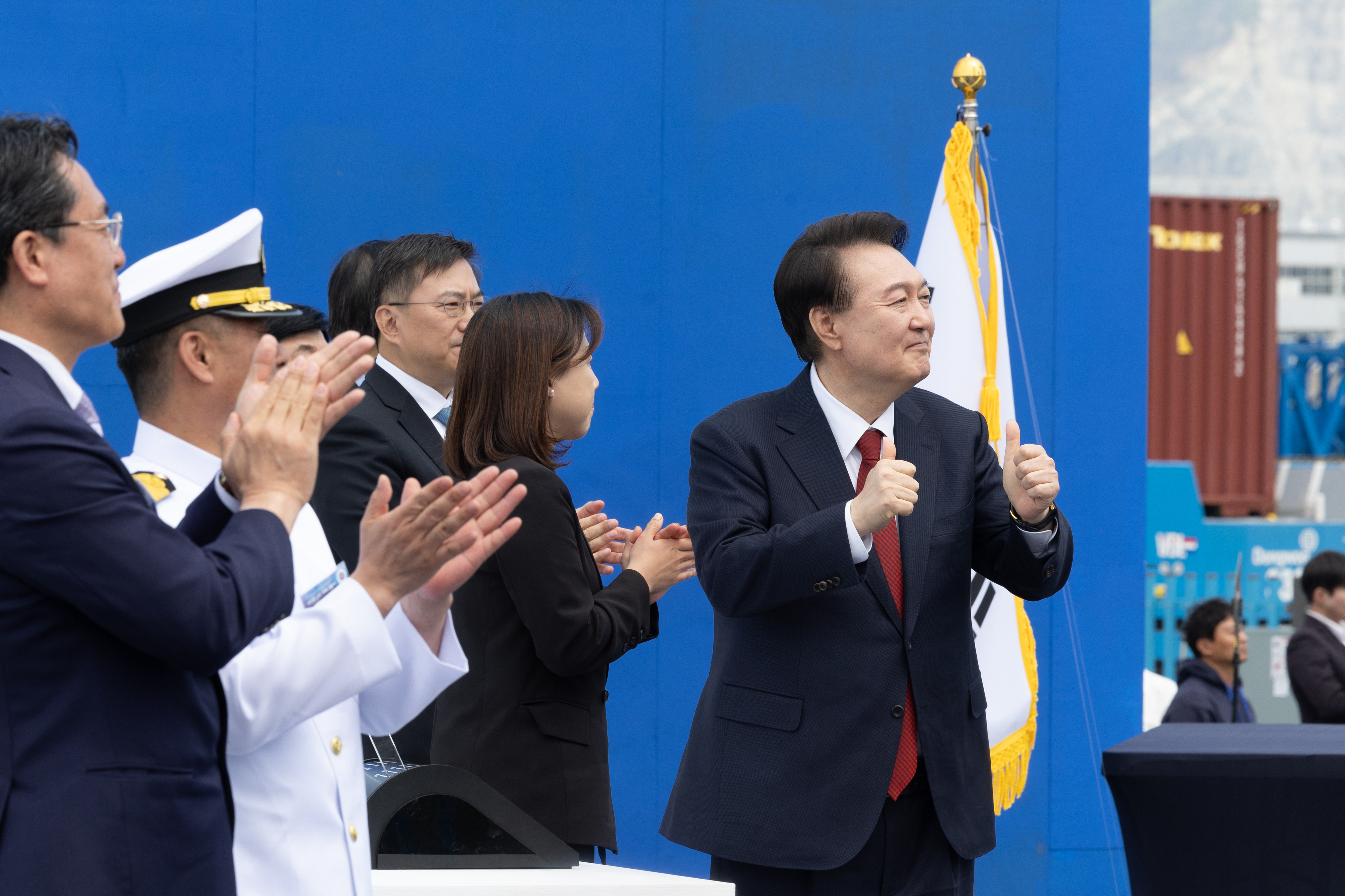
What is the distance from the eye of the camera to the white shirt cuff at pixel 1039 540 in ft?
6.64

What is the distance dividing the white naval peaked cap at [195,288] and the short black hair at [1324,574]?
218 inches

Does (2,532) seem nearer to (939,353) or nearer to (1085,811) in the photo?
(939,353)

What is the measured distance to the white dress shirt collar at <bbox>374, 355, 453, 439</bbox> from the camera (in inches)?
107

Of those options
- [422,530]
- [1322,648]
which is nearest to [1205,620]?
[1322,648]

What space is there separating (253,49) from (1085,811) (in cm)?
326

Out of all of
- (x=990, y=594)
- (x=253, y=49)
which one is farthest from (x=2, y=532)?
(x=253, y=49)

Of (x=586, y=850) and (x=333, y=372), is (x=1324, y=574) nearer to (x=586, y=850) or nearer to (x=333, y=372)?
(x=586, y=850)

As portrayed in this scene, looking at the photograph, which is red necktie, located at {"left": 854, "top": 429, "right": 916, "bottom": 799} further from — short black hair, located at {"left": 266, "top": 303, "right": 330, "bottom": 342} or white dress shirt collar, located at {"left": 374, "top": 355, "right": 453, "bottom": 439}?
short black hair, located at {"left": 266, "top": 303, "right": 330, "bottom": 342}

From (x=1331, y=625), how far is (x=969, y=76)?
141 inches

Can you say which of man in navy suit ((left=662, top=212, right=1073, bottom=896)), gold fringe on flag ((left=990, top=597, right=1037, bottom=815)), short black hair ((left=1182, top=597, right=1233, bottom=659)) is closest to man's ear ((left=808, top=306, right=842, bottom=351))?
man in navy suit ((left=662, top=212, right=1073, bottom=896))

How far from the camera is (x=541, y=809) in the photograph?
83.7 inches

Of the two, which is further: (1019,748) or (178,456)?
(1019,748)

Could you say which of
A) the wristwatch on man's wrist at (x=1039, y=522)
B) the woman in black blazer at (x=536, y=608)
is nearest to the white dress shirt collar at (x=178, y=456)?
the woman in black blazer at (x=536, y=608)

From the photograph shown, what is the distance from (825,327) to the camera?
216 cm
